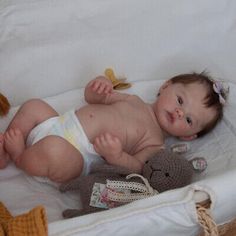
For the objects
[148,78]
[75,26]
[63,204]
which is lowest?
[63,204]

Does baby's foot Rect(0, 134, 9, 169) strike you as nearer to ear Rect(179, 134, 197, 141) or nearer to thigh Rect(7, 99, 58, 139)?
thigh Rect(7, 99, 58, 139)

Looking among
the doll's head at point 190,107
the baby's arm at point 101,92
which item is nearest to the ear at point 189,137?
the doll's head at point 190,107

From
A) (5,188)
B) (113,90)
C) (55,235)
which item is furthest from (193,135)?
(55,235)

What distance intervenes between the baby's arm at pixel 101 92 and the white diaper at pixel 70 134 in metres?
0.13

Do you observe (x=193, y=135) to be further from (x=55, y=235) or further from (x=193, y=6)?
(x=55, y=235)

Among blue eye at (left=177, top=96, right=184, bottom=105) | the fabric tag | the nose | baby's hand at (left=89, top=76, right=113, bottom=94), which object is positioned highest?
baby's hand at (left=89, top=76, right=113, bottom=94)

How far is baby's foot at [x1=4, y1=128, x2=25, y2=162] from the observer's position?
118 centimetres

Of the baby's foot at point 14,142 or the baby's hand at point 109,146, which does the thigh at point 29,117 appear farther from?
the baby's hand at point 109,146

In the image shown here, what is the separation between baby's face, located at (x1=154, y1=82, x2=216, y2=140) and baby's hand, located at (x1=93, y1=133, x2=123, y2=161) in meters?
0.23

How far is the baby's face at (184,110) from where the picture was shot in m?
1.32

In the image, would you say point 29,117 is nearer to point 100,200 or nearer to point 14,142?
point 14,142

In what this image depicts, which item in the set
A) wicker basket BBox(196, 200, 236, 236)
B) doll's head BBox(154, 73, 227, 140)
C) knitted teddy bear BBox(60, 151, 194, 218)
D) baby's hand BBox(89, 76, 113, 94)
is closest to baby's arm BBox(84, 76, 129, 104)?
baby's hand BBox(89, 76, 113, 94)

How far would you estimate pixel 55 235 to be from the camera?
31.9 inches

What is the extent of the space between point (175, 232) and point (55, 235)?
27 cm
